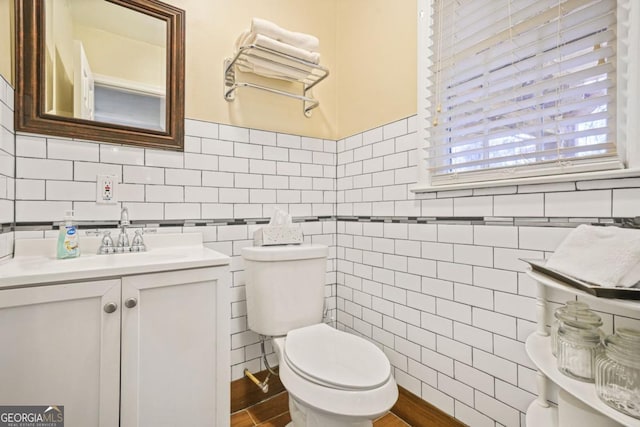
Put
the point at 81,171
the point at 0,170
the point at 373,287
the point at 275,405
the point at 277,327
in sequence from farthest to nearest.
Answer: the point at 373,287
the point at 275,405
the point at 277,327
the point at 81,171
the point at 0,170

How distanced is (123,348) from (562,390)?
51.0 inches

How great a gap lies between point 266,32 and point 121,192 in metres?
1.06

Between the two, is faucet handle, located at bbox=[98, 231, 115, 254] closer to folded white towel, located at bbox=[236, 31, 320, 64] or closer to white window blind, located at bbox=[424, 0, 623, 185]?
folded white towel, located at bbox=[236, 31, 320, 64]

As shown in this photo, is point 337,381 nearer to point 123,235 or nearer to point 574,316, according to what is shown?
point 574,316

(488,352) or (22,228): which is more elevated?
(22,228)

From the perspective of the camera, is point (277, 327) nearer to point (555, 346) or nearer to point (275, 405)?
point (275, 405)

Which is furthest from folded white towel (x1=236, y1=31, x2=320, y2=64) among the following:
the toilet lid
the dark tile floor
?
the dark tile floor

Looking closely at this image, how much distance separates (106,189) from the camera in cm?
136

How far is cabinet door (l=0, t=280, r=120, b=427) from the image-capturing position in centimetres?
86

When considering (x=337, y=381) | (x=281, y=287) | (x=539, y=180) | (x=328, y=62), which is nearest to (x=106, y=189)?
(x=281, y=287)

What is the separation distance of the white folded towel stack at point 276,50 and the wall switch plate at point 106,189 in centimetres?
89

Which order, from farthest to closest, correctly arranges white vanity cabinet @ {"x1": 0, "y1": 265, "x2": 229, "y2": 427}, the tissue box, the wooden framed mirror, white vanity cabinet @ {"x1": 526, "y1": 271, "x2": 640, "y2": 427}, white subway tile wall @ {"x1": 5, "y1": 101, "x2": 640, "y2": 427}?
the tissue box, the wooden framed mirror, white subway tile wall @ {"x1": 5, "y1": 101, "x2": 640, "y2": 427}, white vanity cabinet @ {"x1": 0, "y1": 265, "x2": 229, "y2": 427}, white vanity cabinet @ {"x1": 526, "y1": 271, "x2": 640, "y2": 427}

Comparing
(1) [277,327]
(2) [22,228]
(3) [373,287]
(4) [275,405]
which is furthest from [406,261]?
(2) [22,228]

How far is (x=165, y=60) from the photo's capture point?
1504 mm
